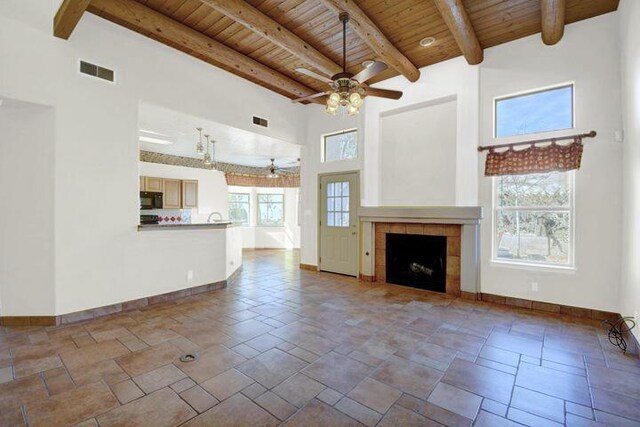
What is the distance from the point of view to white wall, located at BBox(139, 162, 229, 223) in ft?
26.5

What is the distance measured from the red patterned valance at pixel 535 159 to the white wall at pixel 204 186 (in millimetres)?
7450

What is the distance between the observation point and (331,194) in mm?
5957

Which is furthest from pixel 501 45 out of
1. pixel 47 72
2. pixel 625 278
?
pixel 47 72

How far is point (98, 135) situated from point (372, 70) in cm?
317

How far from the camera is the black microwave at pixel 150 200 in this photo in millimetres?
7203

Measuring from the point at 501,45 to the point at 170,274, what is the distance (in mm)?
5575

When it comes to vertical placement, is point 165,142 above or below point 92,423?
above

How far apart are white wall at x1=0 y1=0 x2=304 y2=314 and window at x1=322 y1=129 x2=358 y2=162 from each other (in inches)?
104

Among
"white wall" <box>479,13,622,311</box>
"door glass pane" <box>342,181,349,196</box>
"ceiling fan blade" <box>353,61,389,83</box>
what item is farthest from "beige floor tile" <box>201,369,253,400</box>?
"door glass pane" <box>342,181,349,196</box>

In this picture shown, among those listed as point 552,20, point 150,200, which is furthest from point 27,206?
point 552,20

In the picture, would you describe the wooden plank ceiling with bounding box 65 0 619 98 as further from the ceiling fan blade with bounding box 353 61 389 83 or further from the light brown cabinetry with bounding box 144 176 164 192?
the light brown cabinetry with bounding box 144 176 164 192

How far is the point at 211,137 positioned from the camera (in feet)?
18.5

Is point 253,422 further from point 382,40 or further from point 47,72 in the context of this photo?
point 382,40

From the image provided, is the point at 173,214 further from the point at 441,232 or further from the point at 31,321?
the point at 441,232
